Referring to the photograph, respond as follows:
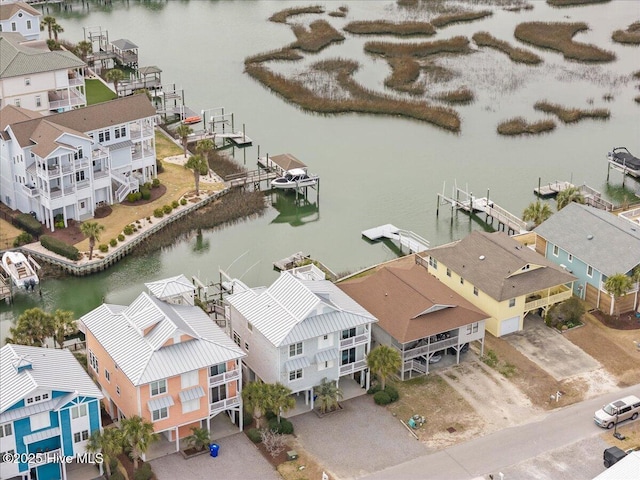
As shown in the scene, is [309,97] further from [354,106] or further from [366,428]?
[366,428]

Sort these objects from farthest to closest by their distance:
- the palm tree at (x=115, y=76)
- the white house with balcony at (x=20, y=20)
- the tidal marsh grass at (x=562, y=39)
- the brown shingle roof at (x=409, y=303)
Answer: the tidal marsh grass at (x=562, y=39)
the white house with balcony at (x=20, y=20)
the palm tree at (x=115, y=76)
the brown shingle roof at (x=409, y=303)

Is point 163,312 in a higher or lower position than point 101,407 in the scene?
higher

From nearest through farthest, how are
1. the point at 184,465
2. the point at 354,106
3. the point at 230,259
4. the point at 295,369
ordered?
the point at 184,465 < the point at 295,369 < the point at 230,259 < the point at 354,106

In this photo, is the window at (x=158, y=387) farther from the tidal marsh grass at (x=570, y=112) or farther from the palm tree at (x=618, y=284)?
the tidal marsh grass at (x=570, y=112)

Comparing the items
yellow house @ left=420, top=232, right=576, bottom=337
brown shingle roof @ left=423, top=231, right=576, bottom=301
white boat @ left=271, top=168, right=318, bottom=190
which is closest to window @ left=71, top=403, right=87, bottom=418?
yellow house @ left=420, top=232, right=576, bottom=337

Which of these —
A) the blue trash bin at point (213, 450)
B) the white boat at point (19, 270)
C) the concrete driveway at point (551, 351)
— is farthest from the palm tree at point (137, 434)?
the concrete driveway at point (551, 351)

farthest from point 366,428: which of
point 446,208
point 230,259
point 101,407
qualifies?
point 446,208
